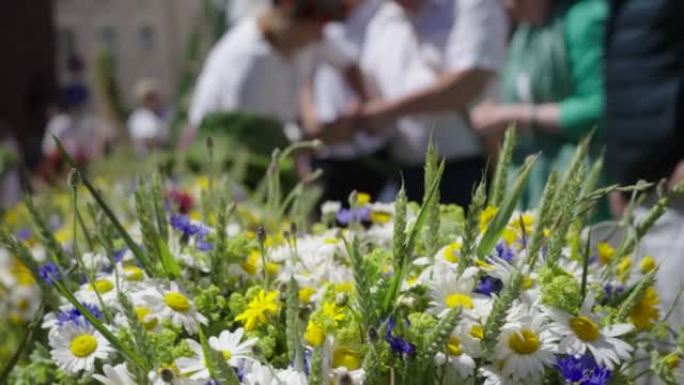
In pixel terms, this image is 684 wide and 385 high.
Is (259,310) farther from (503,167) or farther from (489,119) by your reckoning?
(489,119)

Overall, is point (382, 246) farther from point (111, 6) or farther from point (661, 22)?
point (111, 6)

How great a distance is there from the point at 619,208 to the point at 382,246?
112 centimetres

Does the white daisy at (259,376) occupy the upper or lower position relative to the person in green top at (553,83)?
upper

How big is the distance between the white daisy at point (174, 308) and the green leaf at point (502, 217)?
264 millimetres

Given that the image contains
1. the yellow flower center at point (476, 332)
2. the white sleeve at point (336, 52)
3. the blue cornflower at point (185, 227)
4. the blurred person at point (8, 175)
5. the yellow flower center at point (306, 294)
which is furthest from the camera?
the blurred person at point (8, 175)

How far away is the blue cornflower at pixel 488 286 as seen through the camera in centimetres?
107

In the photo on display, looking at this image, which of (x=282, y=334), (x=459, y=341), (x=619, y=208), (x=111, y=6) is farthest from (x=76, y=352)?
(x=111, y=6)

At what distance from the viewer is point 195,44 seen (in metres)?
12.2

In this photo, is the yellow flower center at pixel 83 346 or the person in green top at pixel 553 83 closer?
the yellow flower center at pixel 83 346

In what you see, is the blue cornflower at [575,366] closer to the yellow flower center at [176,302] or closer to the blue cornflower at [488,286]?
the blue cornflower at [488,286]

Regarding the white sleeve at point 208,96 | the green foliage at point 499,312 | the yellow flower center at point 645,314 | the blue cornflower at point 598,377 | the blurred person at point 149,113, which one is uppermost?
the green foliage at point 499,312

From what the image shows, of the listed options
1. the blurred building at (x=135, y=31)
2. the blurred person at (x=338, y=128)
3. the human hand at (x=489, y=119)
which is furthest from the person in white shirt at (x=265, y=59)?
the blurred building at (x=135, y=31)

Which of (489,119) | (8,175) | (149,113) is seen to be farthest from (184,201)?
(149,113)

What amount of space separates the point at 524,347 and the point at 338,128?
2357mm
